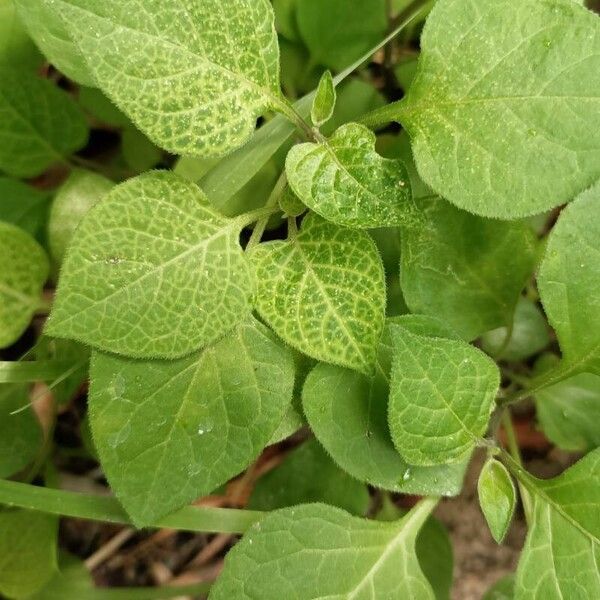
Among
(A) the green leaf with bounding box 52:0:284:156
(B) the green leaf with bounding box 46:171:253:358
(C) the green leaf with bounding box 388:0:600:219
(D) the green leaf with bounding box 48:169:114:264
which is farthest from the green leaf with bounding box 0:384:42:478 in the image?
(C) the green leaf with bounding box 388:0:600:219

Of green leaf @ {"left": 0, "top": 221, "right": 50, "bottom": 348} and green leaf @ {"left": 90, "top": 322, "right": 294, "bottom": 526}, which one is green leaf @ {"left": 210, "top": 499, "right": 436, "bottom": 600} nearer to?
green leaf @ {"left": 90, "top": 322, "right": 294, "bottom": 526}

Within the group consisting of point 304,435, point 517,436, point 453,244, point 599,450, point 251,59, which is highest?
point 251,59

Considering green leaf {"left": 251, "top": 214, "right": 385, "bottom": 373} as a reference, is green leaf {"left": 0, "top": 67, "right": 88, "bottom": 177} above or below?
above

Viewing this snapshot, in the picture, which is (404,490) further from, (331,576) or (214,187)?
(214,187)

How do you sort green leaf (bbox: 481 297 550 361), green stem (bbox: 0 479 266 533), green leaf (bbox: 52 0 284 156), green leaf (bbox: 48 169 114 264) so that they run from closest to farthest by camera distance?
green leaf (bbox: 52 0 284 156)
green stem (bbox: 0 479 266 533)
green leaf (bbox: 48 169 114 264)
green leaf (bbox: 481 297 550 361)

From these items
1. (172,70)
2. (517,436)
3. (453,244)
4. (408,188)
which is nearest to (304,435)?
(517,436)

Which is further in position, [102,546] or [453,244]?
[102,546]

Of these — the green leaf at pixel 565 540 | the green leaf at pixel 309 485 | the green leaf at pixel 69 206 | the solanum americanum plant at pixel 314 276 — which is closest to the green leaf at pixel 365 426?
the solanum americanum plant at pixel 314 276

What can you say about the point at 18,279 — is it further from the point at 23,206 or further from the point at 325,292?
the point at 325,292
